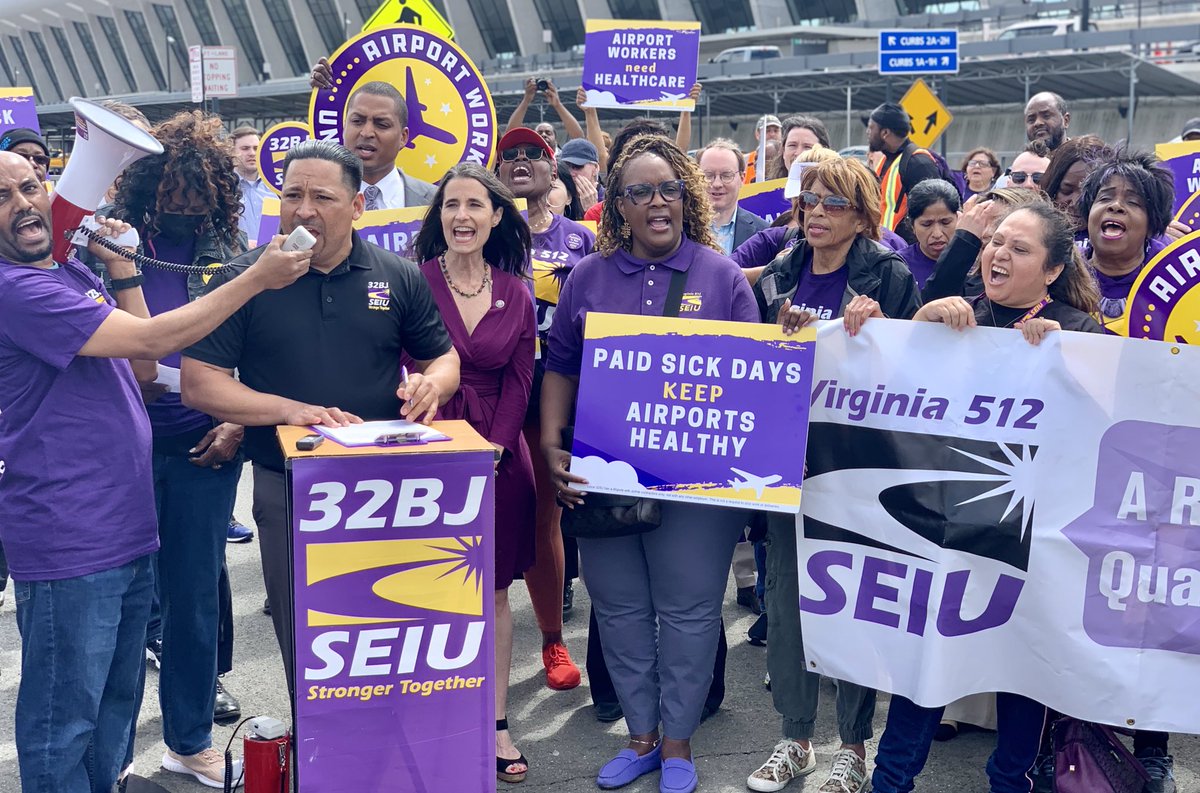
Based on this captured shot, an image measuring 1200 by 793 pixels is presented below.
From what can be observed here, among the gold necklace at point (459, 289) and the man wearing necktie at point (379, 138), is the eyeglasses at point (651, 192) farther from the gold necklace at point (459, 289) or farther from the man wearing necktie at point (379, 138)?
the man wearing necktie at point (379, 138)

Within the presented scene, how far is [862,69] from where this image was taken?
32.5 meters

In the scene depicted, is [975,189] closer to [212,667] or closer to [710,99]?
[212,667]

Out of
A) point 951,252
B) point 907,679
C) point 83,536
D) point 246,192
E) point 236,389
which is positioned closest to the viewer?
point 83,536

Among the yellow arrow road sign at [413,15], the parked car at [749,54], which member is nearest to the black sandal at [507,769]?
the yellow arrow road sign at [413,15]

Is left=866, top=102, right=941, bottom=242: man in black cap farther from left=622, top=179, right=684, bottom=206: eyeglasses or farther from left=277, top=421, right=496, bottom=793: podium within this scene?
left=277, top=421, right=496, bottom=793: podium

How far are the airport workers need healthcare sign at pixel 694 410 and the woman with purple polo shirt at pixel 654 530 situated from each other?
172mm

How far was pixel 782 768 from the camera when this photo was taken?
13.8 feet

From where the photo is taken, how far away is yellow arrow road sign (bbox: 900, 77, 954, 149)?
48.8 feet

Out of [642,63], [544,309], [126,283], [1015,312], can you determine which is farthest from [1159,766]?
[642,63]

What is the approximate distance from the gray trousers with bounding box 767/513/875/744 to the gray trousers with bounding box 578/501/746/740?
6.4 inches

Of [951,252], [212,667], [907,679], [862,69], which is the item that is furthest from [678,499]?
[862,69]

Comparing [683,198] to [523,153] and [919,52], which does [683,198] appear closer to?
[523,153]

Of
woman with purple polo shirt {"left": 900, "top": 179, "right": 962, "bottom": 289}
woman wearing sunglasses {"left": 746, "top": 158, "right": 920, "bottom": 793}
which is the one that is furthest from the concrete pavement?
woman with purple polo shirt {"left": 900, "top": 179, "right": 962, "bottom": 289}

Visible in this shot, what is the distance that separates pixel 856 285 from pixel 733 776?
1.76m
